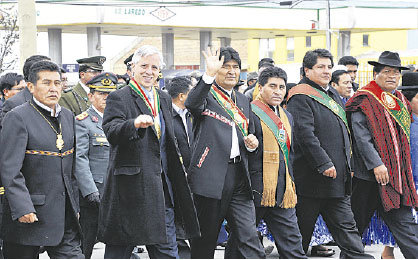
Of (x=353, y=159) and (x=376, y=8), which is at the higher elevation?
(x=376, y=8)

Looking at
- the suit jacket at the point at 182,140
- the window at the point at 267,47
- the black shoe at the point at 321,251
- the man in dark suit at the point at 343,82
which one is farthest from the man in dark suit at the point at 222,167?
the window at the point at 267,47

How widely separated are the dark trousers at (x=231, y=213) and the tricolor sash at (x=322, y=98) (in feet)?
4.27

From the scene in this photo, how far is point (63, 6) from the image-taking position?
36.1 meters

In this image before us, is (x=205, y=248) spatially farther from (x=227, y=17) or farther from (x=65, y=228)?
(x=227, y=17)

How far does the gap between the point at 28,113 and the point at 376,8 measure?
38.1m

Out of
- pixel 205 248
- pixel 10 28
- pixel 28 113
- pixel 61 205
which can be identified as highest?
pixel 10 28

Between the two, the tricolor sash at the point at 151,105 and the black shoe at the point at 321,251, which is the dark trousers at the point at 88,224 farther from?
the black shoe at the point at 321,251

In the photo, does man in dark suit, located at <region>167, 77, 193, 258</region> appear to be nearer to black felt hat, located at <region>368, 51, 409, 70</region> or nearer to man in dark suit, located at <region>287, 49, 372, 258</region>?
man in dark suit, located at <region>287, 49, 372, 258</region>

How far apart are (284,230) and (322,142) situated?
3.48 ft

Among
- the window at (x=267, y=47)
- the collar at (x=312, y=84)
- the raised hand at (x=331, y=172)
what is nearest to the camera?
the raised hand at (x=331, y=172)

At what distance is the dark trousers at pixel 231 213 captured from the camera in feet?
23.2

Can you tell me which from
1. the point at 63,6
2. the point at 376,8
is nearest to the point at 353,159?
the point at 63,6

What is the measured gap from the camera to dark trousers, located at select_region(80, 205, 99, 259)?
25.6 ft

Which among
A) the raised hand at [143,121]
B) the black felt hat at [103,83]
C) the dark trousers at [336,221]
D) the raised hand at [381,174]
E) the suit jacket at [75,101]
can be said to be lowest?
the dark trousers at [336,221]
